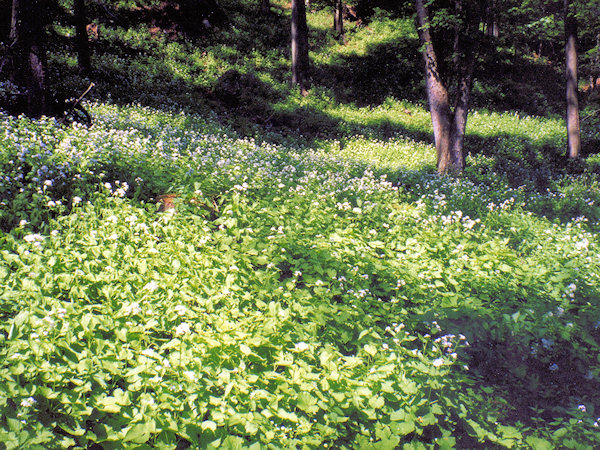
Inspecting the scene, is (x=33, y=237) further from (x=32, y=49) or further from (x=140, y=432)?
(x=32, y=49)

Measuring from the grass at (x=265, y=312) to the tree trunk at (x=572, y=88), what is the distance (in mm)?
12404

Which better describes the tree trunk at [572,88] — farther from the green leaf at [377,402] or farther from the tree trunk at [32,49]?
the tree trunk at [32,49]

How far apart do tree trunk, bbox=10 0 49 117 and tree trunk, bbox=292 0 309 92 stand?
41.5 feet

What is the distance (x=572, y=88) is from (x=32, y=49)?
67.4 feet

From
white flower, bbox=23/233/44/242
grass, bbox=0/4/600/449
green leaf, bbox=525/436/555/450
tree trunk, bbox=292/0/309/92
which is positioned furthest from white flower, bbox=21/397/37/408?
tree trunk, bbox=292/0/309/92

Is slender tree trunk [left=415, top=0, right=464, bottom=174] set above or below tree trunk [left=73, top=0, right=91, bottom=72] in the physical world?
below

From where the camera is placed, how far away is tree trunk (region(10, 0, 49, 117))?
7332 mm

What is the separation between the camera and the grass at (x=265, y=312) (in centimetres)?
252

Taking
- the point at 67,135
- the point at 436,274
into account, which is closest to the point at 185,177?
the point at 67,135

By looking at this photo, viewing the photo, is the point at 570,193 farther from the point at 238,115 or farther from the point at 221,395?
the point at 221,395

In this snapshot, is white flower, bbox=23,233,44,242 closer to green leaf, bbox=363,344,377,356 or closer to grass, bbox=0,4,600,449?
grass, bbox=0,4,600,449

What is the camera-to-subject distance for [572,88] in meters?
18.0

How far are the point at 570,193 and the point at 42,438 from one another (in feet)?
44.0

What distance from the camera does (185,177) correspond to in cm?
590
